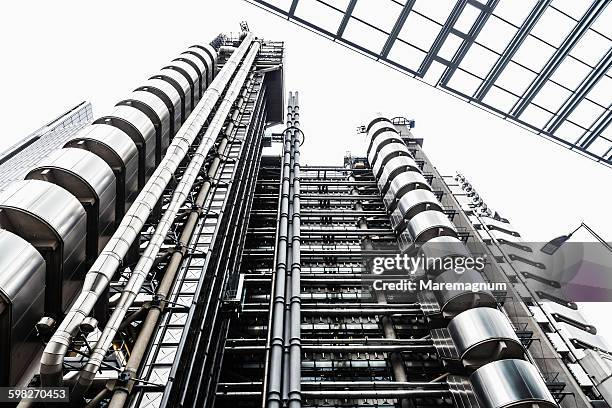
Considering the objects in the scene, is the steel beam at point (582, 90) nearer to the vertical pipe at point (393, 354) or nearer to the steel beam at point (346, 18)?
the steel beam at point (346, 18)

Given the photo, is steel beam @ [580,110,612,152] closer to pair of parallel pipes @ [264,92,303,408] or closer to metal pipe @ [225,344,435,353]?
pair of parallel pipes @ [264,92,303,408]

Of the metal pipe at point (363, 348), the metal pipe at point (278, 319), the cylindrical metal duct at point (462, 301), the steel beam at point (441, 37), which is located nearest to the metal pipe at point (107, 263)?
the metal pipe at point (278, 319)

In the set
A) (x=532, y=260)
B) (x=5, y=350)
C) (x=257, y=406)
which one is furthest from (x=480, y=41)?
(x=5, y=350)

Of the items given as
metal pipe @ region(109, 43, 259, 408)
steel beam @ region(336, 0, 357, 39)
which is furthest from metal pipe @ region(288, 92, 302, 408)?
steel beam @ region(336, 0, 357, 39)

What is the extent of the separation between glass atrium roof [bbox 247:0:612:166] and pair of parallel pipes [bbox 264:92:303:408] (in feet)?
33.5

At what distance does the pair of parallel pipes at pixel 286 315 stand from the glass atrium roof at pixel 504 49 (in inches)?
402

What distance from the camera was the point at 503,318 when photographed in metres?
15.8

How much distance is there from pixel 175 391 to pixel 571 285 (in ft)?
79.3

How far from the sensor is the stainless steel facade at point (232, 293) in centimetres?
1057

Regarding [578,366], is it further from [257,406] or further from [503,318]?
[257,406]

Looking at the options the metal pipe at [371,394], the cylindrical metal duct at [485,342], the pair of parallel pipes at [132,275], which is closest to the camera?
the pair of parallel pipes at [132,275]

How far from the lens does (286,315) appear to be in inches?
704

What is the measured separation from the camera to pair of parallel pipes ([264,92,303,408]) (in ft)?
47.2

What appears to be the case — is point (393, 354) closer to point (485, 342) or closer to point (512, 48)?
point (485, 342)
